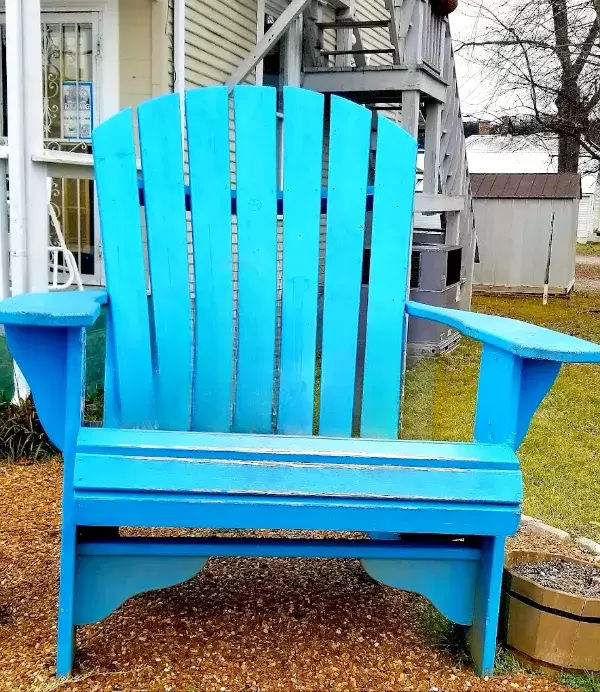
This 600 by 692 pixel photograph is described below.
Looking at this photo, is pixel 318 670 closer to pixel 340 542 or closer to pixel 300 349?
pixel 340 542

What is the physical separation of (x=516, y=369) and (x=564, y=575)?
2.09 ft

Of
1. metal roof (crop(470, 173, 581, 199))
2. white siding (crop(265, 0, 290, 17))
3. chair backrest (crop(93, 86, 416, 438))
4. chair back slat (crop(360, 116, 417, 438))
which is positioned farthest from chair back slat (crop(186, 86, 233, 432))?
metal roof (crop(470, 173, 581, 199))

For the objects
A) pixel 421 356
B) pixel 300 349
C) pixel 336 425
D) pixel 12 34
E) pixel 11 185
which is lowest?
pixel 421 356

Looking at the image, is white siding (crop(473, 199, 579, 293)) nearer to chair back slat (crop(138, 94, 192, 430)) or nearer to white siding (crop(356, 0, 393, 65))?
white siding (crop(356, 0, 393, 65))

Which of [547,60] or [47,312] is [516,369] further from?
[547,60]

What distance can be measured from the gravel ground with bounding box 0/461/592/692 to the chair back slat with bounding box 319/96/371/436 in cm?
47

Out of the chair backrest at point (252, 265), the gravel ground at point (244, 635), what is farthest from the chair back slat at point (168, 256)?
the gravel ground at point (244, 635)

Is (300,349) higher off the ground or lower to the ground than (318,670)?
higher

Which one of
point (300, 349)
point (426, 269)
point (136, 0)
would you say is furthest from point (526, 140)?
point (300, 349)

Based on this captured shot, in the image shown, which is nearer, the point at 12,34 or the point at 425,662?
the point at 425,662

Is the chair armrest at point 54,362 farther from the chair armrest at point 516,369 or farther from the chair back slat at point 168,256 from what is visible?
the chair armrest at point 516,369

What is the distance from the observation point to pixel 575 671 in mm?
1851

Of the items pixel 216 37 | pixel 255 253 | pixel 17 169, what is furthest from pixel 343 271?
pixel 216 37

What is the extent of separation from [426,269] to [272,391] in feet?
14.9
